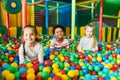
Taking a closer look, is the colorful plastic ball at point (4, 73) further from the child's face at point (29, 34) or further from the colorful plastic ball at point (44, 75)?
the child's face at point (29, 34)

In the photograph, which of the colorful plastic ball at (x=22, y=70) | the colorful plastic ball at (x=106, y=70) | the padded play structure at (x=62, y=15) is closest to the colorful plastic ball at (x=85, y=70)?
the colorful plastic ball at (x=106, y=70)

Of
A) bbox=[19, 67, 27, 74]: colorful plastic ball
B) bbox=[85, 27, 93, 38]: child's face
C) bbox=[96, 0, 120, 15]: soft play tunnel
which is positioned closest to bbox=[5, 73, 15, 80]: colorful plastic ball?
bbox=[19, 67, 27, 74]: colorful plastic ball

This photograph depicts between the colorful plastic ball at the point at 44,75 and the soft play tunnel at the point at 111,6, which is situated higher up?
the soft play tunnel at the point at 111,6

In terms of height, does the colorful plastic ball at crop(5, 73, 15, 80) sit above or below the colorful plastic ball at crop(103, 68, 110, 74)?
above

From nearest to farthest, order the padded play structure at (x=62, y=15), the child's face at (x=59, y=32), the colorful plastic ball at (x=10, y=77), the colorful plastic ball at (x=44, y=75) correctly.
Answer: the colorful plastic ball at (x=10, y=77) → the colorful plastic ball at (x=44, y=75) → the child's face at (x=59, y=32) → the padded play structure at (x=62, y=15)

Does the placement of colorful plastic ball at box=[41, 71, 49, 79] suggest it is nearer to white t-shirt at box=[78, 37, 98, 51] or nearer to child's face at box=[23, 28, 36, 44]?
child's face at box=[23, 28, 36, 44]

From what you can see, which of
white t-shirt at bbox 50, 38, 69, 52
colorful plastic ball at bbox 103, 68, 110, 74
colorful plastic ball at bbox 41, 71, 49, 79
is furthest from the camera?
white t-shirt at bbox 50, 38, 69, 52

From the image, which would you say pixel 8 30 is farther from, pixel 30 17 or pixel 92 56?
pixel 92 56

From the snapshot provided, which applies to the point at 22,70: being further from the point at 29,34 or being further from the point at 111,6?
the point at 111,6

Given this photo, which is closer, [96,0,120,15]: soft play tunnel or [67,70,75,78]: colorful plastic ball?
[67,70,75,78]: colorful plastic ball

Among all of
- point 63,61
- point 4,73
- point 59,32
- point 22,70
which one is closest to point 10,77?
point 4,73

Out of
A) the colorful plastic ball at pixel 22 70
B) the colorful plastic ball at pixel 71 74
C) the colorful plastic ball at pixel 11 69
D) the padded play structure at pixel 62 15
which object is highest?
the padded play structure at pixel 62 15

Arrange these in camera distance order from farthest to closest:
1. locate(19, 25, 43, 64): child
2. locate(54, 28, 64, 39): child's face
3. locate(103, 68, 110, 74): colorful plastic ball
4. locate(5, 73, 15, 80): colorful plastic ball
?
locate(54, 28, 64, 39): child's face < locate(19, 25, 43, 64): child < locate(103, 68, 110, 74): colorful plastic ball < locate(5, 73, 15, 80): colorful plastic ball

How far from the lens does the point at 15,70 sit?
1.57 m
